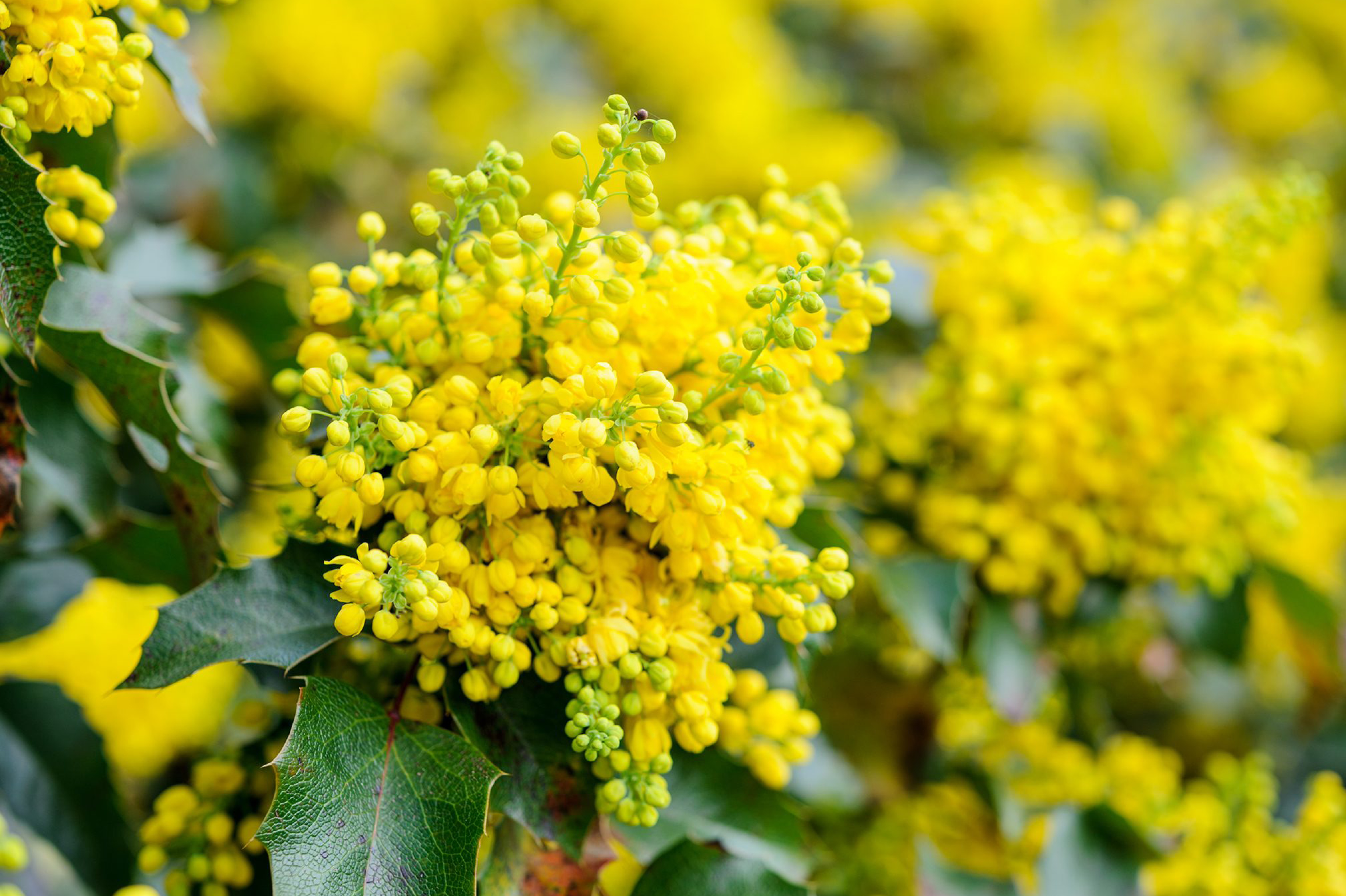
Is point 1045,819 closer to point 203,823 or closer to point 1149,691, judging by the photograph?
point 1149,691

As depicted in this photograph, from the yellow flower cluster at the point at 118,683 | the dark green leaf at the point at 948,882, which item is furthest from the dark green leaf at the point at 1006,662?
the yellow flower cluster at the point at 118,683

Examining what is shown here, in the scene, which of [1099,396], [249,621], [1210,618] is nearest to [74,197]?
[249,621]

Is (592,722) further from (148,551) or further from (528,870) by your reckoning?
(148,551)

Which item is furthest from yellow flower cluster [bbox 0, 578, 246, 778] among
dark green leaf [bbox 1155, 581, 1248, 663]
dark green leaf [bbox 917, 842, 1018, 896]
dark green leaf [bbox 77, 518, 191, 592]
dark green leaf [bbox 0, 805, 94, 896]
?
dark green leaf [bbox 1155, 581, 1248, 663]

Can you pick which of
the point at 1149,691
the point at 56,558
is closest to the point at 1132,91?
the point at 1149,691

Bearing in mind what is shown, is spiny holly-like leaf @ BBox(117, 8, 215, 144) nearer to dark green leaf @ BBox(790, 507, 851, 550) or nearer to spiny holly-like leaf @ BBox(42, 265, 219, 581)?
spiny holly-like leaf @ BBox(42, 265, 219, 581)

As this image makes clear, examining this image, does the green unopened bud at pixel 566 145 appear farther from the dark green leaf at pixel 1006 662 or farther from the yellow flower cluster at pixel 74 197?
the dark green leaf at pixel 1006 662
